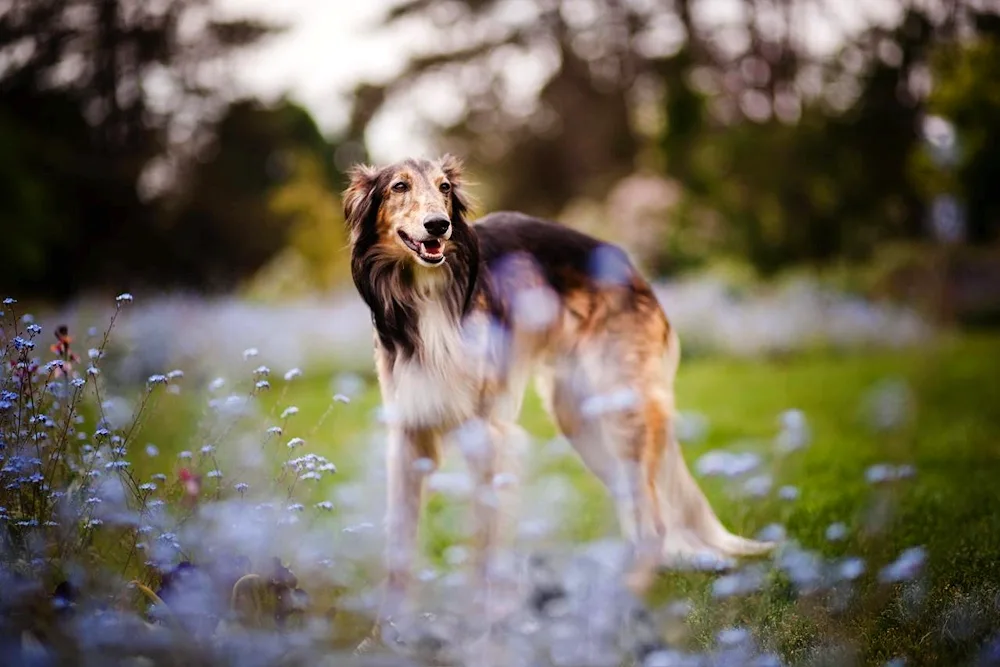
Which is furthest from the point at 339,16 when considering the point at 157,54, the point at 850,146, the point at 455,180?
the point at 455,180

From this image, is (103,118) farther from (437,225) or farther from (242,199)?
(437,225)

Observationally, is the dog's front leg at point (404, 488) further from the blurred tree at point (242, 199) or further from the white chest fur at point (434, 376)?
the blurred tree at point (242, 199)

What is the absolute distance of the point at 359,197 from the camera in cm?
356

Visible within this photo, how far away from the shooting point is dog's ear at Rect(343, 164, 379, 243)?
352cm

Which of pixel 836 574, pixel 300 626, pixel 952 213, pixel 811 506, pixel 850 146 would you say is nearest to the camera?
pixel 300 626

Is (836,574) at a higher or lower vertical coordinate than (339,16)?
lower

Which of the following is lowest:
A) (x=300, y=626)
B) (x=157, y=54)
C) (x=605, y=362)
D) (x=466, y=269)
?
(x=300, y=626)

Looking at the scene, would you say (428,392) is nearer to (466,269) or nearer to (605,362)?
(466,269)

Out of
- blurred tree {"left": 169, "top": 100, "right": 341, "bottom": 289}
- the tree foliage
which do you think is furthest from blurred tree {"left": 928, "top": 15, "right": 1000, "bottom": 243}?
the tree foliage

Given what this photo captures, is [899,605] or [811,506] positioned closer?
[899,605]

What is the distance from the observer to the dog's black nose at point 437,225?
3242mm

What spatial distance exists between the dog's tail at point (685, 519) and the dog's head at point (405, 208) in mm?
1529

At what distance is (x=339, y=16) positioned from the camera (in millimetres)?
17391

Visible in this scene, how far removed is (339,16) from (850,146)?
10515mm
